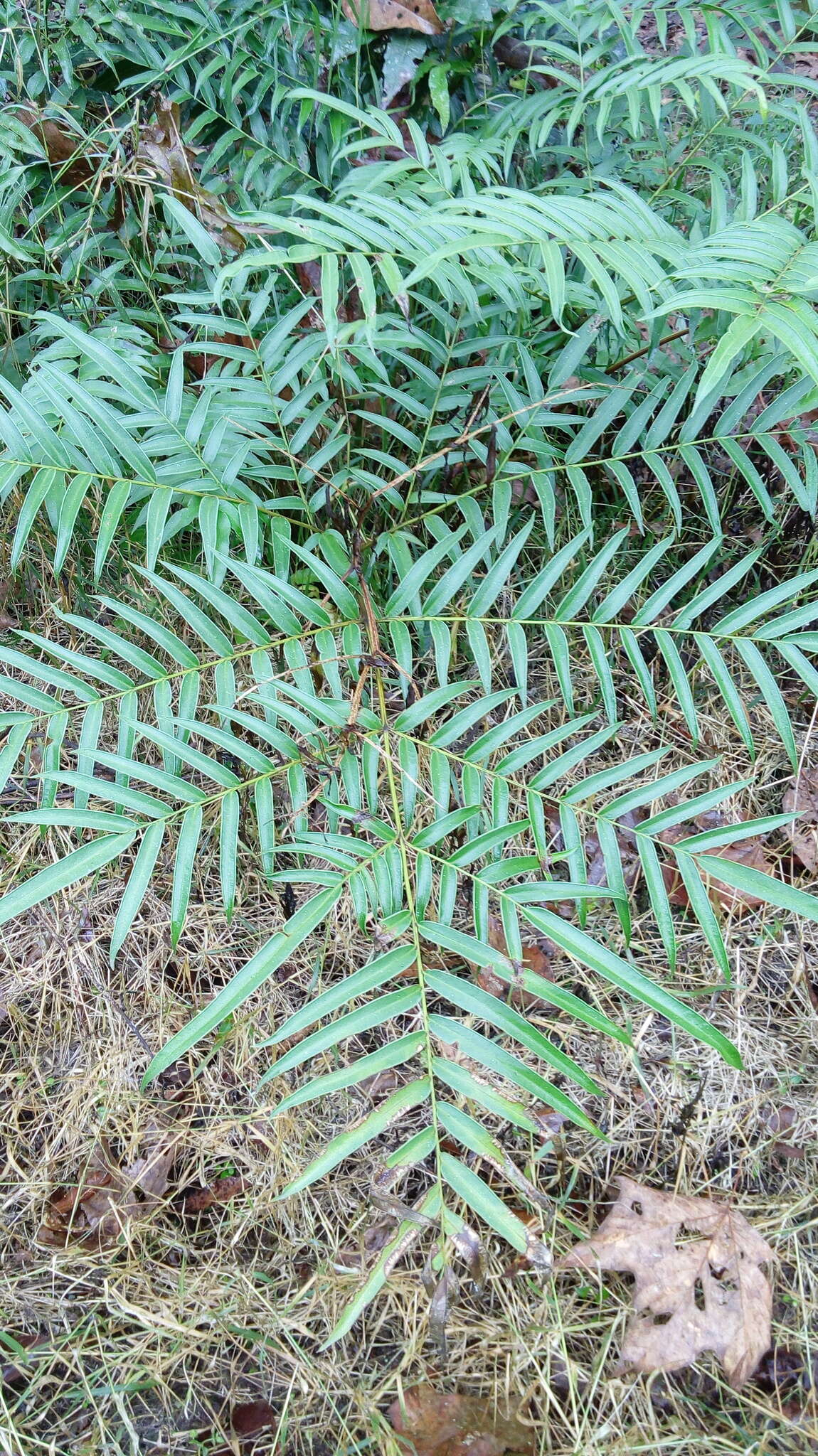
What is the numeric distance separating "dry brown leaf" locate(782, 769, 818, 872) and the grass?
4cm

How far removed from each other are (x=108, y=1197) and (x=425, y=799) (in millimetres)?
749

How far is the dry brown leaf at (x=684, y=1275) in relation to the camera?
118 centimetres

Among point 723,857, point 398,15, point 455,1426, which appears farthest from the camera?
point 398,15

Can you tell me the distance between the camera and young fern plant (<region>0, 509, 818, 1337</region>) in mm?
937

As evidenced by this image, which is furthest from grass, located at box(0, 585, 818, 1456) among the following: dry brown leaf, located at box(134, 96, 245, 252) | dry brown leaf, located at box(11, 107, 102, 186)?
dry brown leaf, located at box(11, 107, 102, 186)

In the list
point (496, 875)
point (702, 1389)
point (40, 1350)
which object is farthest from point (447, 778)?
point (40, 1350)

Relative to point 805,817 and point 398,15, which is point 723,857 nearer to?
point 805,817

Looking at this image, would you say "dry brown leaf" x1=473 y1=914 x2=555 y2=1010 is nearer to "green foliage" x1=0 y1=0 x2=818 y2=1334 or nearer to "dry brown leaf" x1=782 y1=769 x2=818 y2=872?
"green foliage" x1=0 y1=0 x2=818 y2=1334

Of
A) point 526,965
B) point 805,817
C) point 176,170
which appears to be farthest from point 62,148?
point 805,817

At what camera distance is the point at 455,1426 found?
1146 mm

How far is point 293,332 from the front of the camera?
164 centimetres

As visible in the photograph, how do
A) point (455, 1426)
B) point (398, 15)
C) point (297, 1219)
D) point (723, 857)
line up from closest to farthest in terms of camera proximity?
point (455, 1426) < point (297, 1219) < point (723, 857) < point (398, 15)

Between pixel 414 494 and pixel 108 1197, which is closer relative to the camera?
pixel 108 1197

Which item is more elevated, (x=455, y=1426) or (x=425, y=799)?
(x=425, y=799)
